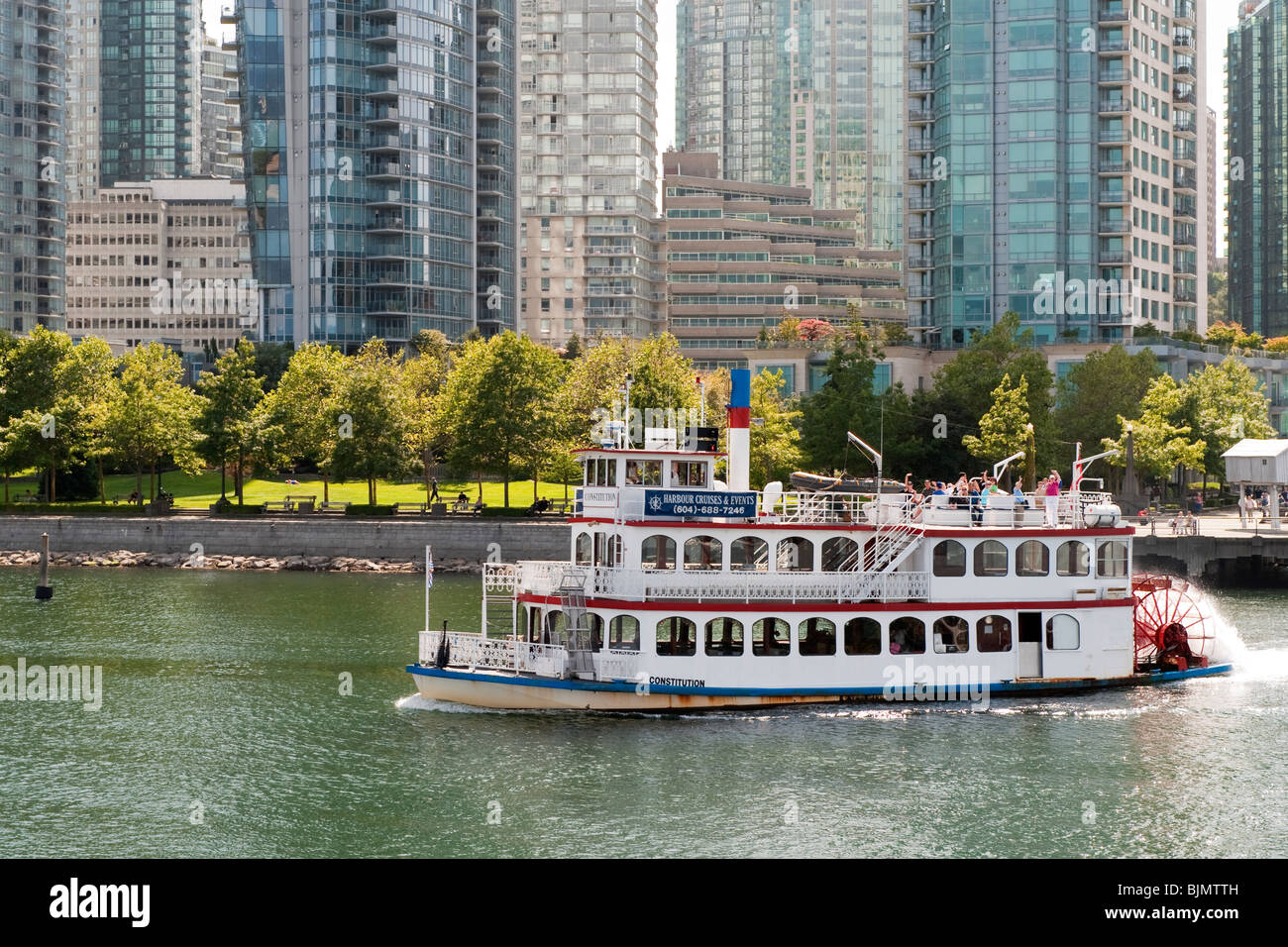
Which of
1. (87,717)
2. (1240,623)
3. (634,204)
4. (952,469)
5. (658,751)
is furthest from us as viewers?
(634,204)

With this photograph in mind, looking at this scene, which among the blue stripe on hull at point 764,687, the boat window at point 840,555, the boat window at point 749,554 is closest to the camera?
the blue stripe on hull at point 764,687

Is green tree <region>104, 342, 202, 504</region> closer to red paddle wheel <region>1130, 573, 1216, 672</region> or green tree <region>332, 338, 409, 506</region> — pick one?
green tree <region>332, 338, 409, 506</region>

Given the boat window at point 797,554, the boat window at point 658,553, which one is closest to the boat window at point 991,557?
the boat window at point 797,554

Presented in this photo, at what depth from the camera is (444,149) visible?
16362 cm

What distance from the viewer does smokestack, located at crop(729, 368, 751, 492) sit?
Result: 4247cm

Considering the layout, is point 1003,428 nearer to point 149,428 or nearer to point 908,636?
point 908,636

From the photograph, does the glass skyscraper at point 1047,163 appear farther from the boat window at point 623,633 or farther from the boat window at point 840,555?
the boat window at point 623,633

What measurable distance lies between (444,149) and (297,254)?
20.8 m

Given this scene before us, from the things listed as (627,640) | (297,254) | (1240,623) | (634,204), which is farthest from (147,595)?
(634,204)

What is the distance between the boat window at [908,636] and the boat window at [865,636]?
435 millimetres

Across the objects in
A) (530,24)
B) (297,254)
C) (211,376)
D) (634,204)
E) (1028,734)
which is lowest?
(1028,734)

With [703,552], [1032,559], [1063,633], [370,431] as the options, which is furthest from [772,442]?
[703,552]

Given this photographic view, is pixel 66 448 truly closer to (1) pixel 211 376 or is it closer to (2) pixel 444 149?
(1) pixel 211 376

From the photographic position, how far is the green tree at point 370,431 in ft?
301
